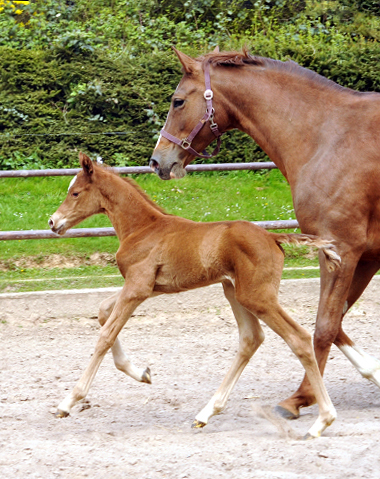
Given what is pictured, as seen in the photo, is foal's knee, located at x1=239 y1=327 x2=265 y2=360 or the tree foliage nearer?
foal's knee, located at x1=239 y1=327 x2=265 y2=360

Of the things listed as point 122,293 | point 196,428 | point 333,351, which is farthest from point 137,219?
point 333,351

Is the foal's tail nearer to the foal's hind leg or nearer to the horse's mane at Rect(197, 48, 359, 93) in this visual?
the foal's hind leg

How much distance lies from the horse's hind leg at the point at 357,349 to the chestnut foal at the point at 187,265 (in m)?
0.57

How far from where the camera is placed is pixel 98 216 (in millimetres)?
8055

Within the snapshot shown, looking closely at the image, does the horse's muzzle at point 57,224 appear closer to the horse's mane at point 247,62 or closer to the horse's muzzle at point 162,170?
the horse's muzzle at point 162,170

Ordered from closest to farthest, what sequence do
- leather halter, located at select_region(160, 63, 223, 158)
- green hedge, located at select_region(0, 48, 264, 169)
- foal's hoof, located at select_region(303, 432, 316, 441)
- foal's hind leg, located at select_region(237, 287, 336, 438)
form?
foal's hoof, located at select_region(303, 432, 316, 441) < foal's hind leg, located at select_region(237, 287, 336, 438) < leather halter, located at select_region(160, 63, 223, 158) < green hedge, located at select_region(0, 48, 264, 169)

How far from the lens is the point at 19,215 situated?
8125mm

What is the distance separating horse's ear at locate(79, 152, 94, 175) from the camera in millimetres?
3934

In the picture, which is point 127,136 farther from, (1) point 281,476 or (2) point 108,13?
(1) point 281,476

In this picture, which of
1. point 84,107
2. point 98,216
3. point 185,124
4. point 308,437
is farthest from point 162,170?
point 84,107

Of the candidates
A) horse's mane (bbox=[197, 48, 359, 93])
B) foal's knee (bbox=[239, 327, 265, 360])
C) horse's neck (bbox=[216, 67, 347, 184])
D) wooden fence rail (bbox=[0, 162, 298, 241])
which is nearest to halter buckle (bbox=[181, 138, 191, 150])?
horse's neck (bbox=[216, 67, 347, 184])

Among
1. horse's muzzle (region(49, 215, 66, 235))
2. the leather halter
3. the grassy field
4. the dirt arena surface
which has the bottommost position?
the grassy field

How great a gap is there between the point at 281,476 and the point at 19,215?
6.05 meters

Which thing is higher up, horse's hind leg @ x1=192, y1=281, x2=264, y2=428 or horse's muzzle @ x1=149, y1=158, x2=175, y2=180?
horse's muzzle @ x1=149, y1=158, x2=175, y2=180
